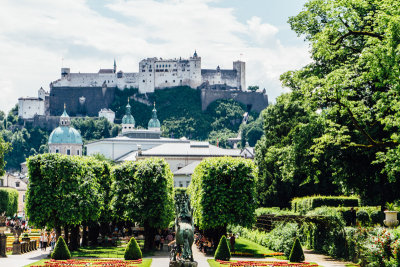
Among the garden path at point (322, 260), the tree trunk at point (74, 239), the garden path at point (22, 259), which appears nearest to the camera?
the garden path at point (22, 259)

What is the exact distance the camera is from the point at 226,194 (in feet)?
151

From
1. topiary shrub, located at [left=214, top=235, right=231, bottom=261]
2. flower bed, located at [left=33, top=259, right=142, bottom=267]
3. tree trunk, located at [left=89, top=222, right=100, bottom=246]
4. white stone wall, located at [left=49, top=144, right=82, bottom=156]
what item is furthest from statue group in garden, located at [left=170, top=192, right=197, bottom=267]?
white stone wall, located at [left=49, top=144, right=82, bottom=156]

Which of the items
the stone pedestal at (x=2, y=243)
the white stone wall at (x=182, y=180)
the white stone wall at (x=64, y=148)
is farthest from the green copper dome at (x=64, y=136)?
the stone pedestal at (x=2, y=243)

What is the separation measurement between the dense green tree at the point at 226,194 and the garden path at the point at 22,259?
11152mm

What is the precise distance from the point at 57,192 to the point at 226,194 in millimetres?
11552

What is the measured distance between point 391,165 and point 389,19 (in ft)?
23.4

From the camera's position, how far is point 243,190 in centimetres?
4634

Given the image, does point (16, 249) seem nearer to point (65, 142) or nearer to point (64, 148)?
point (64, 148)

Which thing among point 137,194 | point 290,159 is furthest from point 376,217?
point 137,194

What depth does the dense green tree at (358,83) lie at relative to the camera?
30.6m

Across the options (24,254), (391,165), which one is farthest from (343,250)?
(24,254)

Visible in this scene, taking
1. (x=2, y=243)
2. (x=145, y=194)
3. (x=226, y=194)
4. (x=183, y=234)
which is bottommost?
(x=2, y=243)

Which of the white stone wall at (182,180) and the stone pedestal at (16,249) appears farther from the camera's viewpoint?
the white stone wall at (182,180)

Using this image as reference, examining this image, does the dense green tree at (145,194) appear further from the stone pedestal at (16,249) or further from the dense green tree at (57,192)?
the stone pedestal at (16,249)
